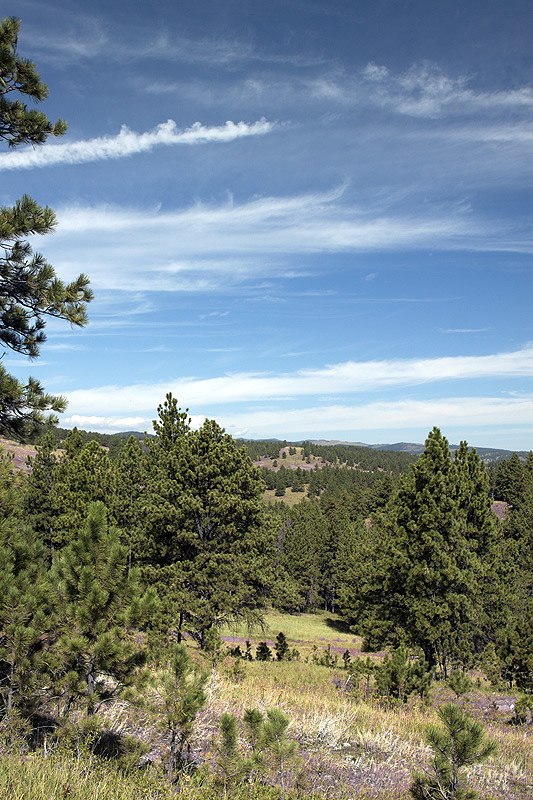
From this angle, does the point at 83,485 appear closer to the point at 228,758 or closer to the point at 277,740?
the point at 228,758

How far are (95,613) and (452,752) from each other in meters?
4.00

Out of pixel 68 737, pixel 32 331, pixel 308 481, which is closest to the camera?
pixel 68 737

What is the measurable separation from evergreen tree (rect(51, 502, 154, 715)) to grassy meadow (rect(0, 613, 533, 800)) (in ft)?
1.70

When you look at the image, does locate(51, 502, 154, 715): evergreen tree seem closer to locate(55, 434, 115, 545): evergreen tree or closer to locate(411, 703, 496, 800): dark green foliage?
locate(411, 703, 496, 800): dark green foliage

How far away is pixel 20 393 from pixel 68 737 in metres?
4.20

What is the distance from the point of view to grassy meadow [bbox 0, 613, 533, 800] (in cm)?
420

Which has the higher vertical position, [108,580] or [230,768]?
[108,580]

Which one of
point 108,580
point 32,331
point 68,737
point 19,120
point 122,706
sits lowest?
point 122,706

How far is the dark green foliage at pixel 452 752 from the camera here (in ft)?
15.1

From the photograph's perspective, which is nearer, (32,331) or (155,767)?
(155,767)

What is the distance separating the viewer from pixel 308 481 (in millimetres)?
144375

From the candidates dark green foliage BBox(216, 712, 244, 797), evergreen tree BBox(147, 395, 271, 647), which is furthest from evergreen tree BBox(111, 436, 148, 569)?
dark green foliage BBox(216, 712, 244, 797)

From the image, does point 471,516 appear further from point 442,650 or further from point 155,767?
point 155,767

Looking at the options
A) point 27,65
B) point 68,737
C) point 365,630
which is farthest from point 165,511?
point 27,65
